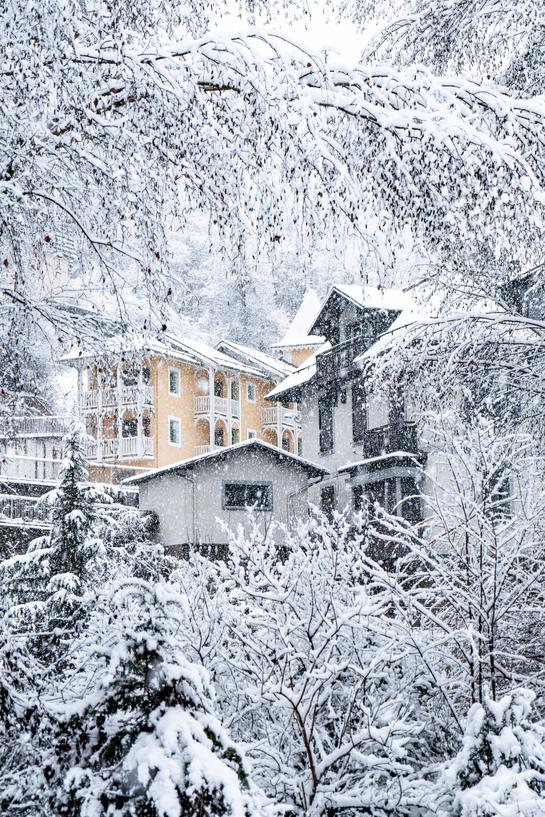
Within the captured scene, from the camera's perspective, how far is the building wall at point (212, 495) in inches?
1147

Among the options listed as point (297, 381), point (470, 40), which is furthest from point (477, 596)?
point (297, 381)

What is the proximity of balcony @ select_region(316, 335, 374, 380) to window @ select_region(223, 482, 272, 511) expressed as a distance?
425cm

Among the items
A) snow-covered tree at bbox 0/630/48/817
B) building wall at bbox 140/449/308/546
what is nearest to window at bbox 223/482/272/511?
building wall at bbox 140/449/308/546

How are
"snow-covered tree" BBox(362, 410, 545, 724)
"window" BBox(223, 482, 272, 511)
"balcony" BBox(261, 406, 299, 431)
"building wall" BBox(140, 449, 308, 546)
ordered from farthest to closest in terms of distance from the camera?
1. "balcony" BBox(261, 406, 299, 431)
2. "window" BBox(223, 482, 272, 511)
3. "building wall" BBox(140, 449, 308, 546)
4. "snow-covered tree" BBox(362, 410, 545, 724)

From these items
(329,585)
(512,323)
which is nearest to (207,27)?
(329,585)

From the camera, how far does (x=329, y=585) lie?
19.7 feet

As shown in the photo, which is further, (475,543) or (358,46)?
(358,46)

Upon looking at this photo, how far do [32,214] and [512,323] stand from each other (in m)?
5.40

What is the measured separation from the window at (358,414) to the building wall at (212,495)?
2.42 meters

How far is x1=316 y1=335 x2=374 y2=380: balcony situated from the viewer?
2878cm

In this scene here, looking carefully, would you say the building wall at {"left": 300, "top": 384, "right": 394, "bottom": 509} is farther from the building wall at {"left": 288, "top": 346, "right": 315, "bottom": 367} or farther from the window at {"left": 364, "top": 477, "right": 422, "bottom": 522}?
the building wall at {"left": 288, "top": 346, "right": 315, "bottom": 367}

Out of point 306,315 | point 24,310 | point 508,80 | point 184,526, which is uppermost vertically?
point 306,315

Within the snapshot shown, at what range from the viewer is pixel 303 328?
47.0 meters

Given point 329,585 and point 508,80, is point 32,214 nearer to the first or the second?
point 329,585
